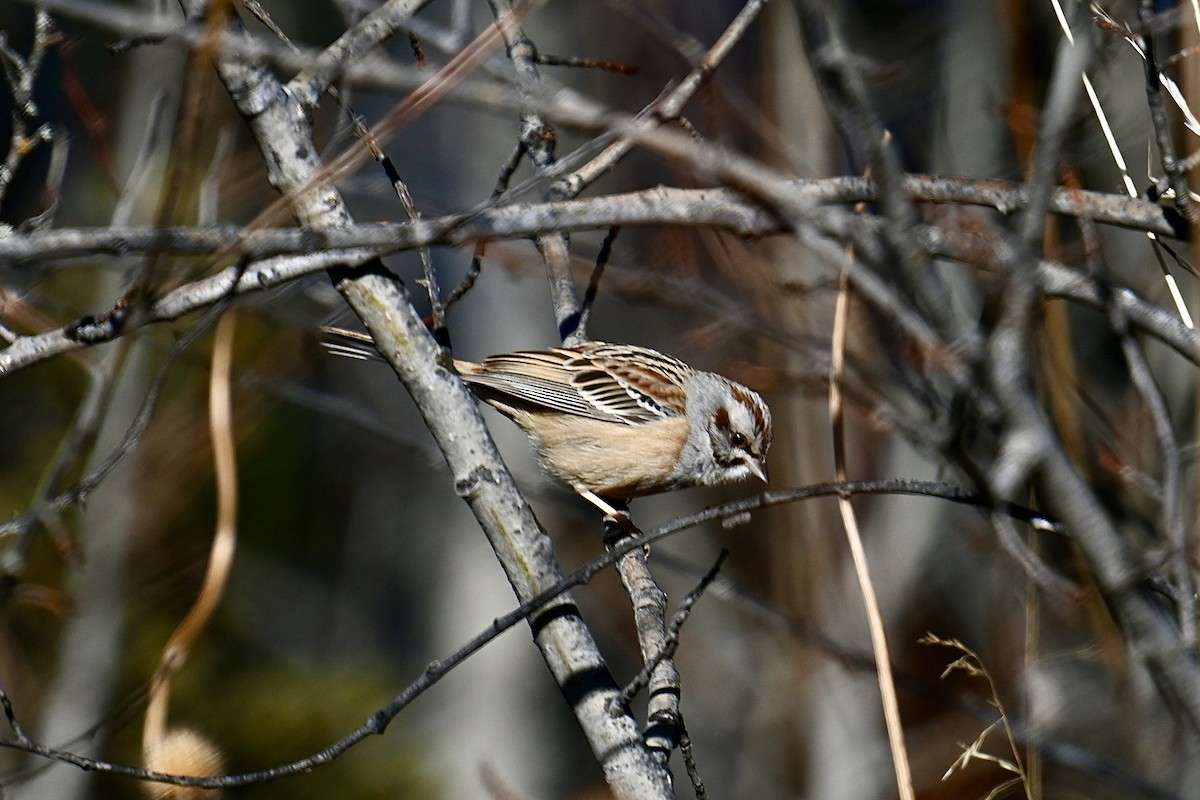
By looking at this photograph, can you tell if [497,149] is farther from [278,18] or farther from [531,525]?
[531,525]

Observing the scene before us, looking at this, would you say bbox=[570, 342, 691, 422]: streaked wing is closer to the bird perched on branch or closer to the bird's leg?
the bird perched on branch

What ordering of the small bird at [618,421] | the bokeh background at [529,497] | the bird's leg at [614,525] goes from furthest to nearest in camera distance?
the bokeh background at [529,497] → the small bird at [618,421] → the bird's leg at [614,525]

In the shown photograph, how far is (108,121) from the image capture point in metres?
6.54

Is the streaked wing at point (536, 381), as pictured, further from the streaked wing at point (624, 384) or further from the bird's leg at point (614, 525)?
the bird's leg at point (614, 525)

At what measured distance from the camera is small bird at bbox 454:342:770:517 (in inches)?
151

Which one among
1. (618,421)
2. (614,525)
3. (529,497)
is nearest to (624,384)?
(618,421)

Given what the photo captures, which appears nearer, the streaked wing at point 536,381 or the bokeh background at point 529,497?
the streaked wing at point 536,381

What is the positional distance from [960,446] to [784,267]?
17.4ft

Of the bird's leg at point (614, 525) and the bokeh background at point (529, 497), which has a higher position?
the bokeh background at point (529, 497)

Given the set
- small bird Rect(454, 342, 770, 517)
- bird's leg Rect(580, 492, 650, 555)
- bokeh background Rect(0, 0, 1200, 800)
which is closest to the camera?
bird's leg Rect(580, 492, 650, 555)

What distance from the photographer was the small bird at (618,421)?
12.6ft

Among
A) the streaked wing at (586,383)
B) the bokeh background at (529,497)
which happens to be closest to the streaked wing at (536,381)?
the streaked wing at (586,383)

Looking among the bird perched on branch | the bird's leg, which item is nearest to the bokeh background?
the bird perched on branch

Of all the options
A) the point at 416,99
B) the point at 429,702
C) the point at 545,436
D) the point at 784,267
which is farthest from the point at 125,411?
the point at 416,99
